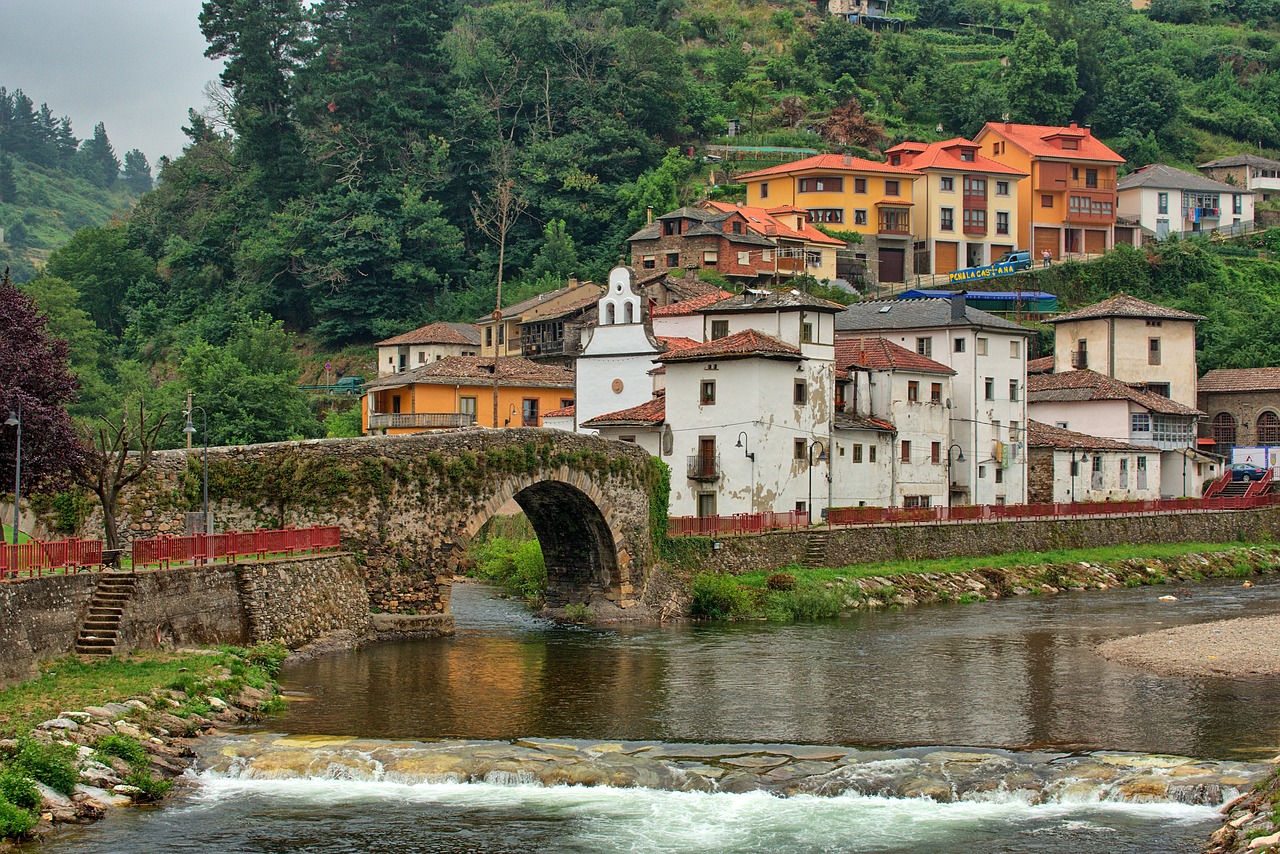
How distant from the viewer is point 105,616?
3244 cm

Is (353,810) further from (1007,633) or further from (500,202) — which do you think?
(500,202)

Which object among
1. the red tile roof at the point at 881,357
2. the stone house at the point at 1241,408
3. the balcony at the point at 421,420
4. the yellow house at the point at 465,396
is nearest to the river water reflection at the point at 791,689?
the red tile roof at the point at 881,357

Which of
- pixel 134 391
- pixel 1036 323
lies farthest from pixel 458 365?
pixel 1036 323

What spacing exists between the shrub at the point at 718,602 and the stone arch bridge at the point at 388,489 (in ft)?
17.3

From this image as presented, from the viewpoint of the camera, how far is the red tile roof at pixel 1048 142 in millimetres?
113312

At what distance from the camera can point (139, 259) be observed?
115062 millimetres

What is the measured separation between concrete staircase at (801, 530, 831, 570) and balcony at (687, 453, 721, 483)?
12.9ft

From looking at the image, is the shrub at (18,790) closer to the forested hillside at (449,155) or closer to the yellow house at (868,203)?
the forested hillside at (449,155)

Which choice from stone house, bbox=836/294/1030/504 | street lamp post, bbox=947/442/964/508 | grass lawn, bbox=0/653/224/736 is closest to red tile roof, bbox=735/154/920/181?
stone house, bbox=836/294/1030/504

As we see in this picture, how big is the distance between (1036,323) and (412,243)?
1616 inches

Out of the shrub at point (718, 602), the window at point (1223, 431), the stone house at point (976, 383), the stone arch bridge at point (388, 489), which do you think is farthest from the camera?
the window at point (1223, 431)

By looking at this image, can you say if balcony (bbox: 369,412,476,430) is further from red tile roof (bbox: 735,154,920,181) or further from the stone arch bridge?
red tile roof (bbox: 735,154,920,181)

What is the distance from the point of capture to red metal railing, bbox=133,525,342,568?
34938 millimetres

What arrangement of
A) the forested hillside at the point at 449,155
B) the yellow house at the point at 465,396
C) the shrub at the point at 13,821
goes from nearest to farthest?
the shrub at the point at 13,821
the yellow house at the point at 465,396
the forested hillside at the point at 449,155
